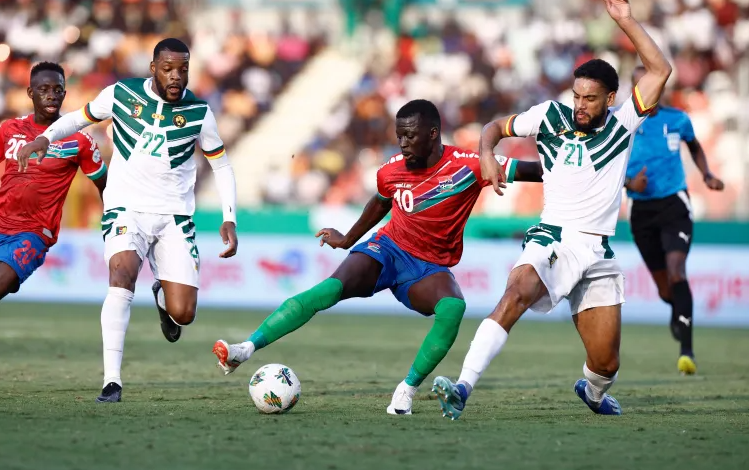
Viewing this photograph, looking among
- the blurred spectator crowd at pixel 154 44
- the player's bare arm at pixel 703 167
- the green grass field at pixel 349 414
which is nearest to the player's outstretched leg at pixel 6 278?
the green grass field at pixel 349 414

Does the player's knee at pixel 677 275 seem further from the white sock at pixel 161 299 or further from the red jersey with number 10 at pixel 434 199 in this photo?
the white sock at pixel 161 299

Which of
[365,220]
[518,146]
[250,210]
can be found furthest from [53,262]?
[365,220]

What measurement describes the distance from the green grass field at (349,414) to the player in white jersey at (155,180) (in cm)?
79

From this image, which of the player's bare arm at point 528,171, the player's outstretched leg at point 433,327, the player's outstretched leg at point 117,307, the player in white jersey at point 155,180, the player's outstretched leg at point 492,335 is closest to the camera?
the player's outstretched leg at point 492,335

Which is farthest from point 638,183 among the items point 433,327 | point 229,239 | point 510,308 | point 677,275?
point 229,239

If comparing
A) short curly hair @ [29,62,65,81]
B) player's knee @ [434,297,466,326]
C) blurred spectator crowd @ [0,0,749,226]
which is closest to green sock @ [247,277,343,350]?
player's knee @ [434,297,466,326]

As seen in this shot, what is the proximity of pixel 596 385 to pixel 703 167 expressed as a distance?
4.86 meters

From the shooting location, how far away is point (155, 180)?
8.09 metres

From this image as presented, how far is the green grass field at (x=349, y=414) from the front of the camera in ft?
18.0

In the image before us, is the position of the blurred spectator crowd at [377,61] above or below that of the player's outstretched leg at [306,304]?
above

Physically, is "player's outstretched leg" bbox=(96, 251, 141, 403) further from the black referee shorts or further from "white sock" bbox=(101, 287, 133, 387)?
the black referee shorts

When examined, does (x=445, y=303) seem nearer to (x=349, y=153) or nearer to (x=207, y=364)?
(x=207, y=364)

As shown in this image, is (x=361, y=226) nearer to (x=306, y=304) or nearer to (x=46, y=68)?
(x=306, y=304)

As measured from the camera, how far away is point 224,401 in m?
7.80
